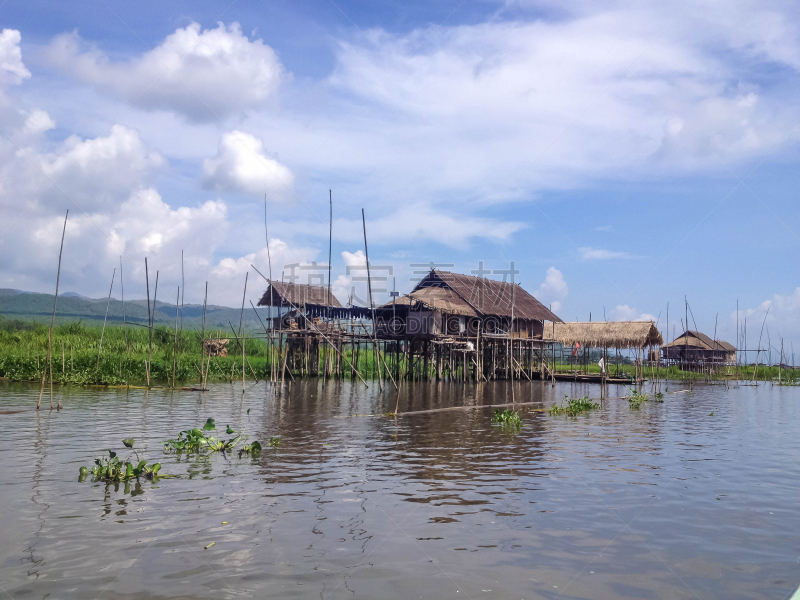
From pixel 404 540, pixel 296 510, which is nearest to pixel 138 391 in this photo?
pixel 296 510

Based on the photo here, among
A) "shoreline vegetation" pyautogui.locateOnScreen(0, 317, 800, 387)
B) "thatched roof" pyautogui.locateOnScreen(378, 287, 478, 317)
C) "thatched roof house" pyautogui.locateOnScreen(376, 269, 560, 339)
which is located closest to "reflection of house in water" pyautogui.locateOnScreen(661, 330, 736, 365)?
"thatched roof house" pyautogui.locateOnScreen(376, 269, 560, 339)

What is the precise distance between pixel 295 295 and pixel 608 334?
50.1ft

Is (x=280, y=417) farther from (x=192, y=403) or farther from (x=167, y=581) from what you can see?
(x=167, y=581)

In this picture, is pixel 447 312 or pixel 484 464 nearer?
pixel 484 464

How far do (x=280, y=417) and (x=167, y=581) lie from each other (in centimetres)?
1042

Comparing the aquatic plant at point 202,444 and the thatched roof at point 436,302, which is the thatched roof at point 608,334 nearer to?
the thatched roof at point 436,302

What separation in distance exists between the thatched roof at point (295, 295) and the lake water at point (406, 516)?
58.1 ft

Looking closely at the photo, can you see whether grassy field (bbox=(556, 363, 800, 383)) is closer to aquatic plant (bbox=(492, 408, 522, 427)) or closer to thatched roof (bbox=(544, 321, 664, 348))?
thatched roof (bbox=(544, 321, 664, 348))

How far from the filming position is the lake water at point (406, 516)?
5125 millimetres

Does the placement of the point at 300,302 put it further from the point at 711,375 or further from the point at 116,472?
the point at 711,375

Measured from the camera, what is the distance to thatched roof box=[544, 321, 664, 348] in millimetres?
30769

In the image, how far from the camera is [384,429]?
13.5 metres

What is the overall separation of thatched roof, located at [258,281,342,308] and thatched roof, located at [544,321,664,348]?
462 inches

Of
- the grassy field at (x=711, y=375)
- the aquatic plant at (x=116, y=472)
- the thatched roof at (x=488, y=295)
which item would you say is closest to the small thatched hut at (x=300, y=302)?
the thatched roof at (x=488, y=295)
